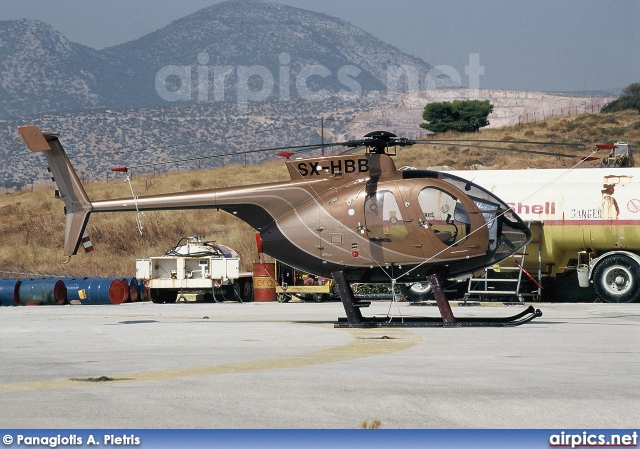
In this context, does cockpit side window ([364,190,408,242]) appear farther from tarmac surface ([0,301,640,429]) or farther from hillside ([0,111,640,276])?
hillside ([0,111,640,276])

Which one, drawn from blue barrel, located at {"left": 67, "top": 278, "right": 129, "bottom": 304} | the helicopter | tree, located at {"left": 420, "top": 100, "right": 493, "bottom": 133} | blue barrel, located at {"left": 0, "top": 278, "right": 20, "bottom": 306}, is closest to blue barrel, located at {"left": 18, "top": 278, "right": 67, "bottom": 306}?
blue barrel, located at {"left": 0, "top": 278, "right": 20, "bottom": 306}

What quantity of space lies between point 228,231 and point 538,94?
15681 centimetres

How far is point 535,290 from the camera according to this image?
29906mm

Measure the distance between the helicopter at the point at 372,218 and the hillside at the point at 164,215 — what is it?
72.8ft

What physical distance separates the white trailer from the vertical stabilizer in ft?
36.4

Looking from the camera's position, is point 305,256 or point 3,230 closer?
point 305,256

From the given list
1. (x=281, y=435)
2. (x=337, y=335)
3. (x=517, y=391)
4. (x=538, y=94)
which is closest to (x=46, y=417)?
(x=281, y=435)

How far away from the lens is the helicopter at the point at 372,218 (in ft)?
57.4

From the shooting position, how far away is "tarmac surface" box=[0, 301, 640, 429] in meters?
7.82

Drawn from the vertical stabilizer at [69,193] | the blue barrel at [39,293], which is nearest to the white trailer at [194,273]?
the blue barrel at [39,293]

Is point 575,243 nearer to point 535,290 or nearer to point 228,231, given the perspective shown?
point 535,290

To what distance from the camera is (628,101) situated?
99438mm

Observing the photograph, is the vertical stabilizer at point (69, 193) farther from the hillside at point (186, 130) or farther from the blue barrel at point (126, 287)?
the hillside at point (186, 130)

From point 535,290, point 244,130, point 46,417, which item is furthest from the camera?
point 244,130
